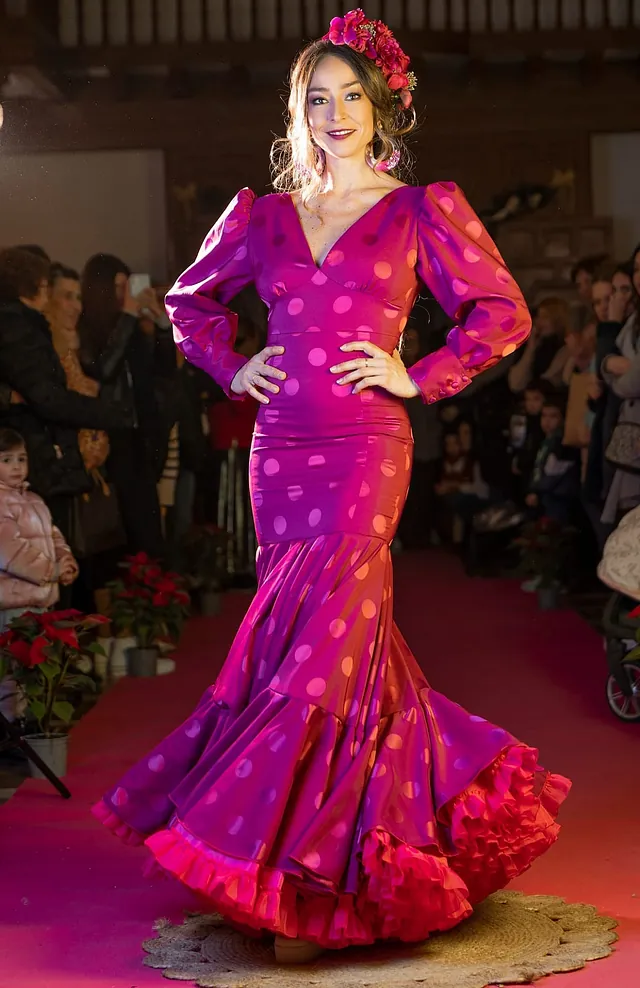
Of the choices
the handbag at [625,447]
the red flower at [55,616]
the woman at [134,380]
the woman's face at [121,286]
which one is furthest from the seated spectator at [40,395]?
the handbag at [625,447]

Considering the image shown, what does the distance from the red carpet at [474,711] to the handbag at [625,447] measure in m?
0.52

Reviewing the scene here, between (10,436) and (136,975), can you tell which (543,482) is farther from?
(136,975)

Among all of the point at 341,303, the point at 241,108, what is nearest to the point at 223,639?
the point at 241,108

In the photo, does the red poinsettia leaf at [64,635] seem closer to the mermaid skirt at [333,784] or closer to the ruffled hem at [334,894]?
the mermaid skirt at [333,784]

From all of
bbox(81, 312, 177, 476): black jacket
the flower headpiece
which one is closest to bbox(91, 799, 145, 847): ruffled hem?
the flower headpiece

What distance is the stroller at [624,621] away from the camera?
4.28 meters

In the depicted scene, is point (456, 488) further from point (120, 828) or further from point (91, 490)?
point (120, 828)

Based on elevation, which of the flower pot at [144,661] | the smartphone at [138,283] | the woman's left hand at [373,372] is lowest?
the flower pot at [144,661]

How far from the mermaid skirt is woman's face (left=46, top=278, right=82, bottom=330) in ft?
7.99

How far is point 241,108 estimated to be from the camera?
503 cm

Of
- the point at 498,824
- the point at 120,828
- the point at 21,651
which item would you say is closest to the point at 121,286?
the point at 21,651

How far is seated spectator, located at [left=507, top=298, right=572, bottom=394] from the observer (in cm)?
519

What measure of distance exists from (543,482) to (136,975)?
9.74 ft

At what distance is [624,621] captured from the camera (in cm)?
436
